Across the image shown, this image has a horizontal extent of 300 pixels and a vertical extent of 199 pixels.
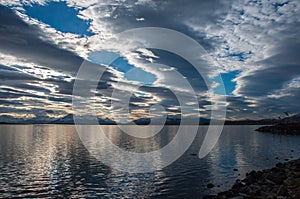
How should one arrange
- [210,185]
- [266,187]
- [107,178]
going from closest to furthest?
[266,187]
[210,185]
[107,178]

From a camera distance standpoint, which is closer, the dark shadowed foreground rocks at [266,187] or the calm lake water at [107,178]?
the dark shadowed foreground rocks at [266,187]

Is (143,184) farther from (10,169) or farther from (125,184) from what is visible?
(10,169)

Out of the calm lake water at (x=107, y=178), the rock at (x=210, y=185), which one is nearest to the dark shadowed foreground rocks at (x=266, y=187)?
the calm lake water at (x=107, y=178)

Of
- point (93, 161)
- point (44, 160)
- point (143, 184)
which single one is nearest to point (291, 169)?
point (143, 184)

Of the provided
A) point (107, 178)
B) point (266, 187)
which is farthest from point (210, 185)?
point (107, 178)

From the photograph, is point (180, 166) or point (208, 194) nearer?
point (208, 194)

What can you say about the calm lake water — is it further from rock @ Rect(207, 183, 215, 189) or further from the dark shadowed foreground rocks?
the dark shadowed foreground rocks

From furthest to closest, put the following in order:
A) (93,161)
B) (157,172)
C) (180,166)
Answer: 1. (93,161)
2. (180,166)
3. (157,172)

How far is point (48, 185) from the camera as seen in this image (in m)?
37.2

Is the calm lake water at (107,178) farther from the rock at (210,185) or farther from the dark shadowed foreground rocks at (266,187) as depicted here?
the dark shadowed foreground rocks at (266,187)

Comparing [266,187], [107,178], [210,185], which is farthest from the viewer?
[107,178]

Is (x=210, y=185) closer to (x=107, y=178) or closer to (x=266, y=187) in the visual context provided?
(x=266, y=187)

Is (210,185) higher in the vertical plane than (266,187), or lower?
lower

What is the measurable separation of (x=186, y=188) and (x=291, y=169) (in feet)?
81.2
